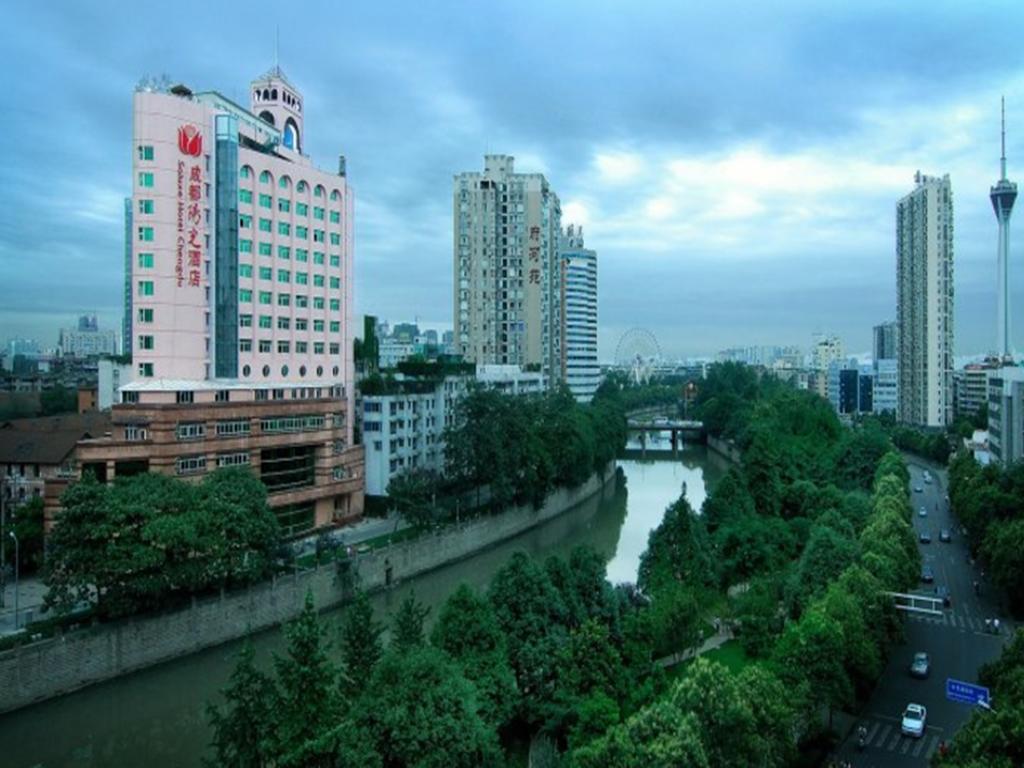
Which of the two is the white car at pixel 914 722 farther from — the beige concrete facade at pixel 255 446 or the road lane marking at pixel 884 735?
the beige concrete facade at pixel 255 446

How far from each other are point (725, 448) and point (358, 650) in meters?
45.1

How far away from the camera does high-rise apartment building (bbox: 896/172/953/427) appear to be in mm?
58281

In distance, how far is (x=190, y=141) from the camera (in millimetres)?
21406

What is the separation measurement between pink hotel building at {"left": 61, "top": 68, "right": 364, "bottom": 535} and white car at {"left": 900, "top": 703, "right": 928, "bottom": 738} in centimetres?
1601

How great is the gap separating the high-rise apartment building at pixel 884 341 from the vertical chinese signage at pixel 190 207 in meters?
92.7

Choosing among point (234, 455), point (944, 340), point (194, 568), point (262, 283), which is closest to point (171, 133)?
point (262, 283)

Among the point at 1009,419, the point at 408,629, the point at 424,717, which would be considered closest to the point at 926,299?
the point at 1009,419

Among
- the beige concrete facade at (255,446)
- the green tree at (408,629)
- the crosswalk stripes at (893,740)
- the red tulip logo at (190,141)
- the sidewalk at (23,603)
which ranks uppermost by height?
the red tulip logo at (190,141)

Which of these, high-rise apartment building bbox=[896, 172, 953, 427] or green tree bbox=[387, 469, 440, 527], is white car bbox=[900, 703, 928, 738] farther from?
high-rise apartment building bbox=[896, 172, 953, 427]

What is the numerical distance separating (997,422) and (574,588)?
27.8 metres

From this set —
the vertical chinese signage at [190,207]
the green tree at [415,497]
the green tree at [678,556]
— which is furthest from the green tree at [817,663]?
the vertical chinese signage at [190,207]

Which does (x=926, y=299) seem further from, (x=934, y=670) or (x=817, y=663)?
(x=817, y=663)

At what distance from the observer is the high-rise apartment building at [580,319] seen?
6981 cm

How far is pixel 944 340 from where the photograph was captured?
196 ft
